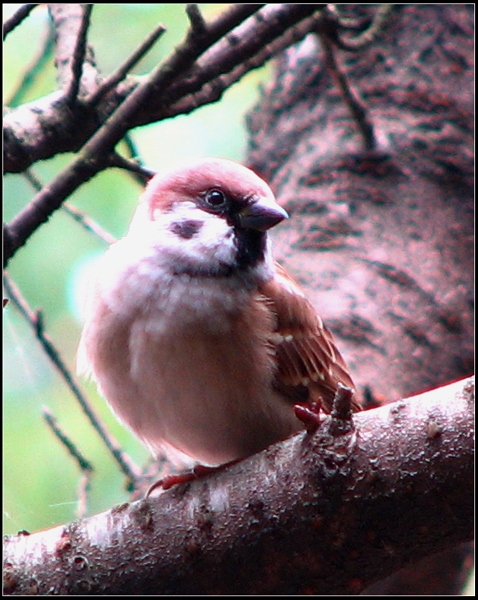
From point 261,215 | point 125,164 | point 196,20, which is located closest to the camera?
point 196,20

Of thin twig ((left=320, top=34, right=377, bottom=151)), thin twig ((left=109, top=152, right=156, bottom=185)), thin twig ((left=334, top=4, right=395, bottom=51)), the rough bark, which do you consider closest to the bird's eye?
thin twig ((left=109, top=152, right=156, bottom=185))

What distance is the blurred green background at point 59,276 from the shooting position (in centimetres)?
285

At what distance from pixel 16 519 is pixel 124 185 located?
2.23 meters

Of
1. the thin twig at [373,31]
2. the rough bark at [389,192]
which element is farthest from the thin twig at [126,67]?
the thin twig at [373,31]

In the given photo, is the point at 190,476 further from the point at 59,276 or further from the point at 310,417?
the point at 59,276

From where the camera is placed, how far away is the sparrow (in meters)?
2.30

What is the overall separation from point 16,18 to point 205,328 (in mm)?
1097

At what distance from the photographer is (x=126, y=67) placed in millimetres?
2244

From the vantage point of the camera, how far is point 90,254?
3.61 metres

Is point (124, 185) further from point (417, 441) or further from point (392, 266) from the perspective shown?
point (417, 441)

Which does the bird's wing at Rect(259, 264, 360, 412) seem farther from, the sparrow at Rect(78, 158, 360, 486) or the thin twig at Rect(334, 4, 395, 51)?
the thin twig at Rect(334, 4, 395, 51)

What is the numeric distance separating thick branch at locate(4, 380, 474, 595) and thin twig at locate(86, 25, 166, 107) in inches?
45.5

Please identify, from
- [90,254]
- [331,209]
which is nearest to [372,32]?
[331,209]

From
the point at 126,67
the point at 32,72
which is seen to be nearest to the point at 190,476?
the point at 126,67
